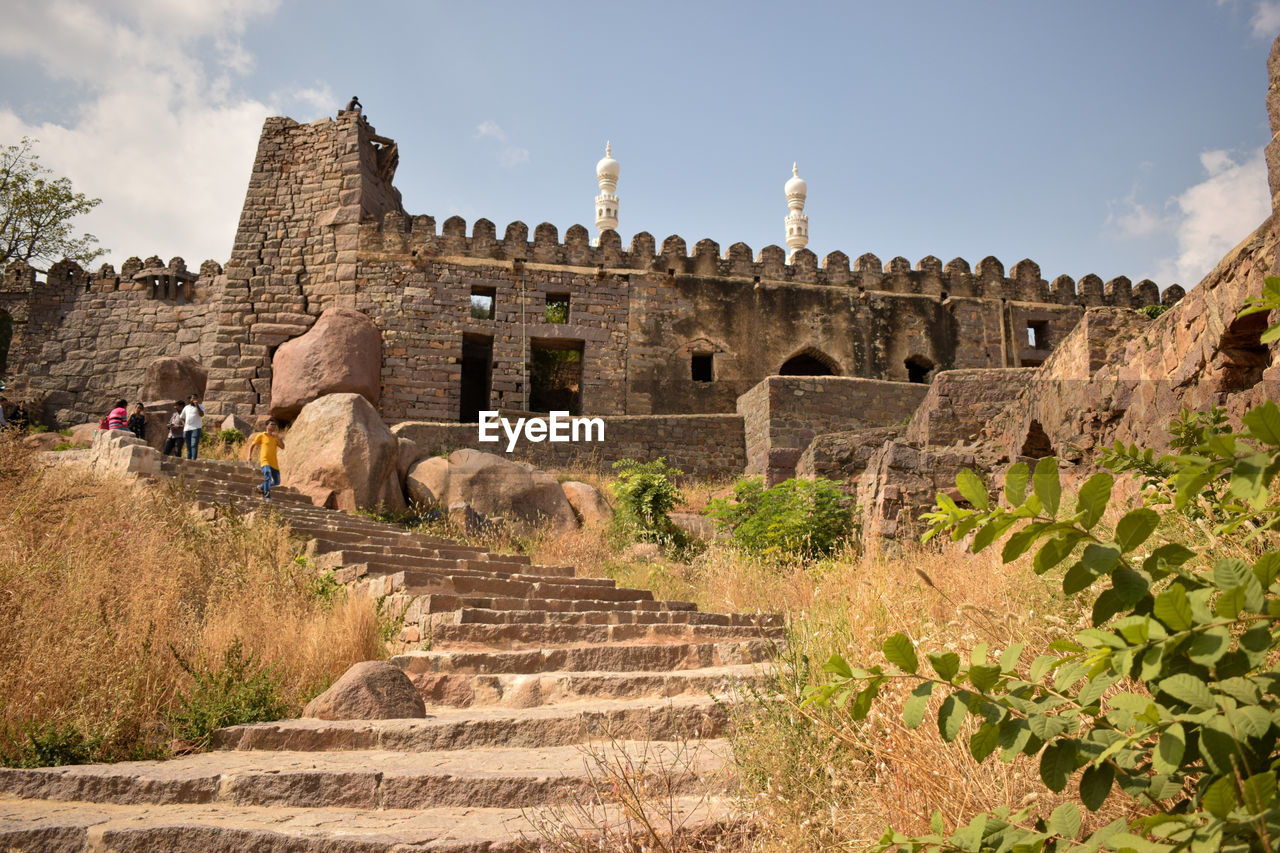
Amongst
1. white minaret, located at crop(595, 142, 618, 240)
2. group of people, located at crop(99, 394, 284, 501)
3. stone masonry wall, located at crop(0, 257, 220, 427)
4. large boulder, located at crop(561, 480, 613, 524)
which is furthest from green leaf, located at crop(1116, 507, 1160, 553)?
white minaret, located at crop(595, 142, 618, 240)

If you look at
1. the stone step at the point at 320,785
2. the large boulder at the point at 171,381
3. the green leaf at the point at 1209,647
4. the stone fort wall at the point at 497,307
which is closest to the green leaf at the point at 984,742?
the green leaf at the point at 1209,647

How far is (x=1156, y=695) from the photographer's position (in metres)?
1.65

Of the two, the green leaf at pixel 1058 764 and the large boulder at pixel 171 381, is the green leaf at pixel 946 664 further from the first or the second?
the large boulder at pixel 171 381

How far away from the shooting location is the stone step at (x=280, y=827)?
299 centimetres

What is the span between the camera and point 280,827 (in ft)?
10.3

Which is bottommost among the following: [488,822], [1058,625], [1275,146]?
[488,822]

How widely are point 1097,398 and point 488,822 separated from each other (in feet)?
21.2

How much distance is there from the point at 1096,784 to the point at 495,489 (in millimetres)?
12632

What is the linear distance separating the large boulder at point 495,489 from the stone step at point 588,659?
733 centimetres

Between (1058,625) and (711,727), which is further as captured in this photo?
(711,727)

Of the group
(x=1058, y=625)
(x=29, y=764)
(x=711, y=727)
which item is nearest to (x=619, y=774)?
(x=711, y=727)

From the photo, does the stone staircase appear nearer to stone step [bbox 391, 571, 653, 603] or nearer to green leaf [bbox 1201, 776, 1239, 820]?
stone step [bbox 391, 571, 653, 603]

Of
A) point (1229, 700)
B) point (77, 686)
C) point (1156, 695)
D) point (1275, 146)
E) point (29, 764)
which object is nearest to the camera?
point (1229, 700)

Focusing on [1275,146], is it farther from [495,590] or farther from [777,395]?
[777,395]
